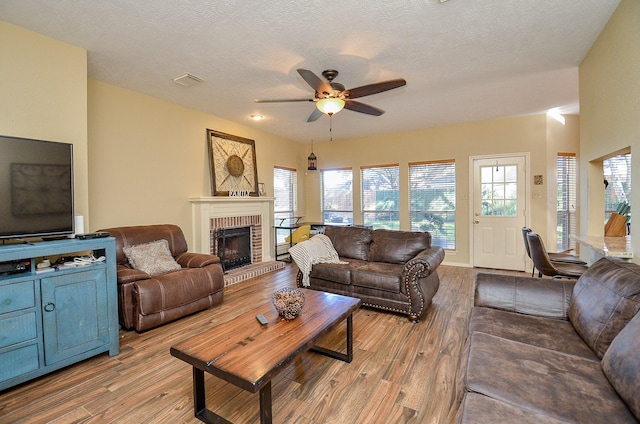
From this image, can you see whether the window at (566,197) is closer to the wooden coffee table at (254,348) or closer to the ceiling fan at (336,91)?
the ceiling fan at (336,91)

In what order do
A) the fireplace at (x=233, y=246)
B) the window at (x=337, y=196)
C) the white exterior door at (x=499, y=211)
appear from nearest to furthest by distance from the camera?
the fireplace at (x=233, y=246), the white exterior door at (x=499, y=211), the window at (x=337, y=196)

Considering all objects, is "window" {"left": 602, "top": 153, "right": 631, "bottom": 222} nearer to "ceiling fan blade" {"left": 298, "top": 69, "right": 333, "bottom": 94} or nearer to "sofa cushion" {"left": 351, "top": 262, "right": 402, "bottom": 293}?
"sofa cushion" {"left": 351, "top": 262, "right": 402, "bottom": 293}

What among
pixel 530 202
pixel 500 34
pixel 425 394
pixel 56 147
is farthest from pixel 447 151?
pixel 56 147

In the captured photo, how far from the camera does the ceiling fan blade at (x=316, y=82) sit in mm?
2472

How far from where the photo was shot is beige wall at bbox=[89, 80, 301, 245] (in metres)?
3.44

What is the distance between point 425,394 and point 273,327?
3.59 ft

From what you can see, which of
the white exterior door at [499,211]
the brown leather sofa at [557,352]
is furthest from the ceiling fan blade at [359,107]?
the white exterior door at [499,211]

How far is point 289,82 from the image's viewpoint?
3.43 m

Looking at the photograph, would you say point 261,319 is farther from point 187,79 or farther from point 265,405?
point 187,79

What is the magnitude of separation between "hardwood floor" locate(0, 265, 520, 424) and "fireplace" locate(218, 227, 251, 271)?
2.01 m

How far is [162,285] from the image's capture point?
2.94 meters

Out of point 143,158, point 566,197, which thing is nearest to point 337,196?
point 143,158

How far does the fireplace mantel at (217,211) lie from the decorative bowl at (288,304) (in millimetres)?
2833

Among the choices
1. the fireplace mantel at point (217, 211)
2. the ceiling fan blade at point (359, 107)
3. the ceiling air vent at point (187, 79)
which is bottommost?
the fireplace mantel at point (217, 211)
